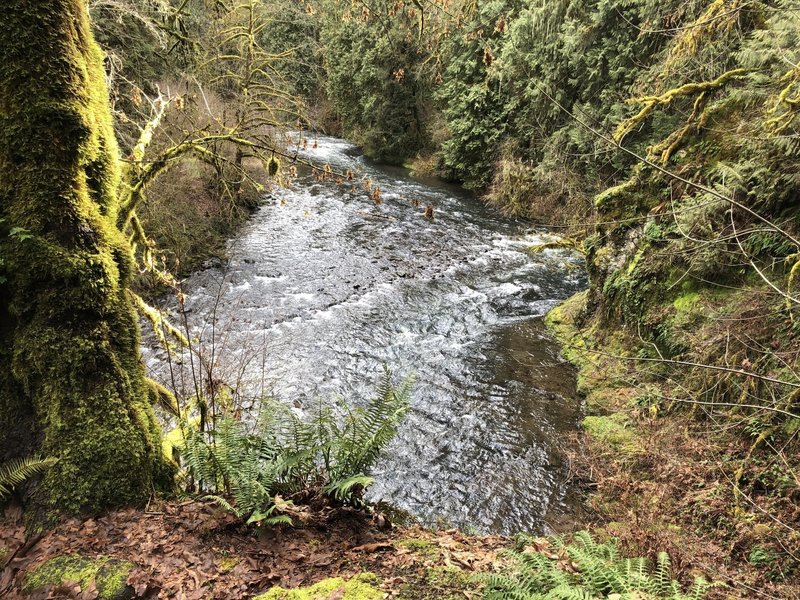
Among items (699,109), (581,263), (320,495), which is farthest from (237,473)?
(581,263)

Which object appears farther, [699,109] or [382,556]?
[699,109]

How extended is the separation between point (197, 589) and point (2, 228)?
2.43m

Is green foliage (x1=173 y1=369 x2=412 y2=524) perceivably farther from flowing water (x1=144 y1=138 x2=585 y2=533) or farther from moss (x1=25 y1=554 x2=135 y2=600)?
flowing water (x1=144 y1=138 x2=585 y2=533)

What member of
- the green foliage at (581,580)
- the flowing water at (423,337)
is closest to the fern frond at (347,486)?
the green foliage at (581,580)

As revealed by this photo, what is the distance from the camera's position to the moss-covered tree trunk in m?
2.52

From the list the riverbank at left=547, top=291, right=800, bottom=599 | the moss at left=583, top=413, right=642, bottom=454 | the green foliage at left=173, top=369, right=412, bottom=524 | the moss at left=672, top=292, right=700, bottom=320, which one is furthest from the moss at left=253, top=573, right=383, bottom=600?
the moss at left=672, top=292, right=700, bottom=320

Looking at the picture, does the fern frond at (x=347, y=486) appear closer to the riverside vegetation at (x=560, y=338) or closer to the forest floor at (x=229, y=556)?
the riverside vegetation at (x=560, y=338)

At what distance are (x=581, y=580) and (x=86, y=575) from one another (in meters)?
3.03

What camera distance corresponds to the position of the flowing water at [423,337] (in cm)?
568

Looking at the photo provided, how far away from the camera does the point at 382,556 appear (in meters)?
3.08

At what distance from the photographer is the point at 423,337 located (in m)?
9.03

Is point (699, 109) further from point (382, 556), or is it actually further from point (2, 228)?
point (2, 228)

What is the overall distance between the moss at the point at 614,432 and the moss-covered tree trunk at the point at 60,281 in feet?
18.7

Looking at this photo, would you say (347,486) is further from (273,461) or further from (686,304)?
(686,304)
